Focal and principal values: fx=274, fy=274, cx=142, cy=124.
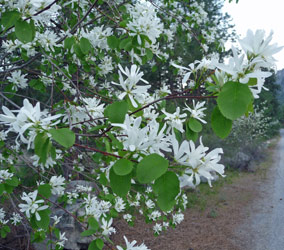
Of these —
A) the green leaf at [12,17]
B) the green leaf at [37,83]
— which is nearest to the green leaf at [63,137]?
the green leaf at [12,17]

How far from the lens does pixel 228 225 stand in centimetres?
538

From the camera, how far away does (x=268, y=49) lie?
828mm

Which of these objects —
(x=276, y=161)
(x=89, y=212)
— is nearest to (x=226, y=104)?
(x=89, y=212)

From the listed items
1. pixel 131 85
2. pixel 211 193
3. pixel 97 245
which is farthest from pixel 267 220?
pixel 131 85

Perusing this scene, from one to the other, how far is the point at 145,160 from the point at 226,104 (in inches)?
10.9

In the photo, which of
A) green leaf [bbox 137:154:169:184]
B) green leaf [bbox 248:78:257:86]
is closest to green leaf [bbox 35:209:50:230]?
green leaf [bbox 137:154:169:184]

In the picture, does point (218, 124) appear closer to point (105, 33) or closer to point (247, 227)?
point (105, 33)

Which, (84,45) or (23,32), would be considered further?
(84,45)

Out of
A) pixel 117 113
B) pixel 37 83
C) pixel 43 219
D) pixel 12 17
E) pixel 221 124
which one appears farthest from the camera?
pixel 37 83

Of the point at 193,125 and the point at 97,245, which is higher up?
the point at 193,125

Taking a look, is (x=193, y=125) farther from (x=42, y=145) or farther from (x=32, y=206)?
(x=32, y=206)

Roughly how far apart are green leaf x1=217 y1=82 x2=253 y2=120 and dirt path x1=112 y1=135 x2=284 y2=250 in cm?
434

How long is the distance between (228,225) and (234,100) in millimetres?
5251

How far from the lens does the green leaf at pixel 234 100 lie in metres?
0.76
